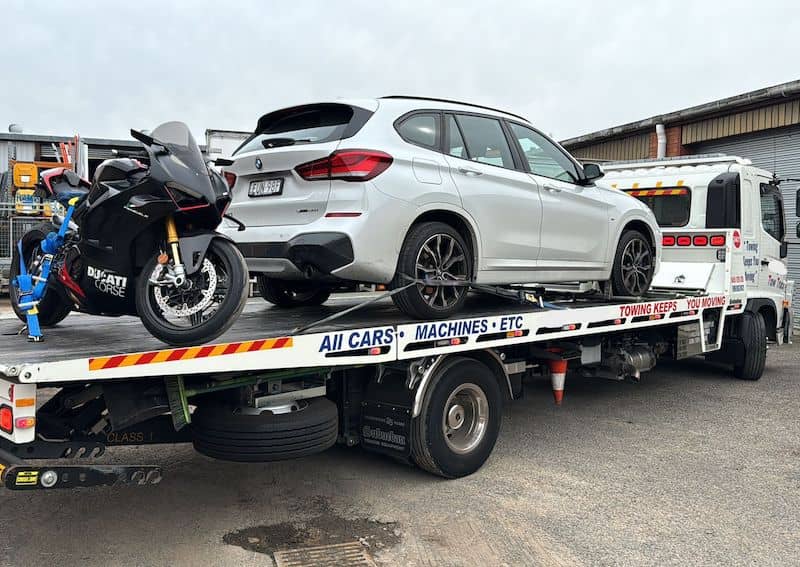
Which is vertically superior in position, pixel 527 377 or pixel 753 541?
pixel 527 377

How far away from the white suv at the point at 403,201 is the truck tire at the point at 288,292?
0.01 meters

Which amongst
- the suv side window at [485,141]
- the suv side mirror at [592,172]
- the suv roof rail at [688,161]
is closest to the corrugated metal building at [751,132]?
the suv roof rail at [688,161]

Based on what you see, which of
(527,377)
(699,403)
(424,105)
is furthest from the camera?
(699,403)

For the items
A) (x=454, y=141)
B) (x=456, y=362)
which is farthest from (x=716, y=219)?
(x=456, y=362)

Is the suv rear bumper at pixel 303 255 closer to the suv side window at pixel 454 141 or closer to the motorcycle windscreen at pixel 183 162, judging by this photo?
the motorcycle windscreen at pixel 183 162

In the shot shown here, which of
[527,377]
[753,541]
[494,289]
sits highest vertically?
[494,289]

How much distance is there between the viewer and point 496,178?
5.39 meters

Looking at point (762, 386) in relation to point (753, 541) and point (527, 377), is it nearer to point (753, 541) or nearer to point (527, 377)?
point (527, 377)

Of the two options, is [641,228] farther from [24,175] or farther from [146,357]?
[24,175]

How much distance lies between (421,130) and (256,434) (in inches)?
94.2

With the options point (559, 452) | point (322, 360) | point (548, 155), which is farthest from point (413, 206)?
point (559, 452)

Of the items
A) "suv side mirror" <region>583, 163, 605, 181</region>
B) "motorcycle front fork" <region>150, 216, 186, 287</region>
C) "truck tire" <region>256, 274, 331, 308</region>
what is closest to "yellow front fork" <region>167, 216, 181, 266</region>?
"motorcycle front fork" <region>150, 216, 186, 287</region>

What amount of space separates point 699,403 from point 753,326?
1.65 meters

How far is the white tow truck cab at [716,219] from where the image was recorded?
828 centimetres
